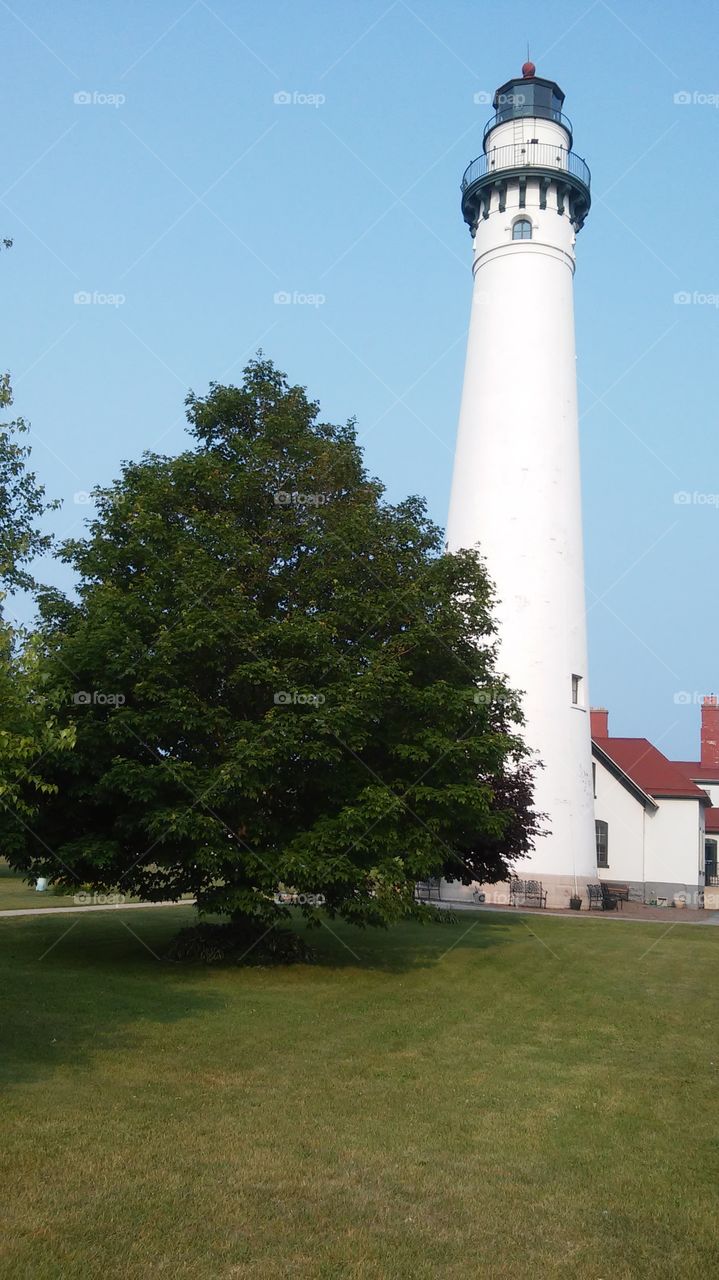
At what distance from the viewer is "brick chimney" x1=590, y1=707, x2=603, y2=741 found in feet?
191

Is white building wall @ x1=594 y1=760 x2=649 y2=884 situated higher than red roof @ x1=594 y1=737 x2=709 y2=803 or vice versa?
red roof @ x1=594 y1=737 x2=709 y2=803

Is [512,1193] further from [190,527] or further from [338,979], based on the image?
[190,527]

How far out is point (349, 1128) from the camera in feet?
32.6

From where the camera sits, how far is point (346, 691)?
18531 millimetres

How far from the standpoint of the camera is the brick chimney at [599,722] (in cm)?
5809

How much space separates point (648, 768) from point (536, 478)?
21604mm

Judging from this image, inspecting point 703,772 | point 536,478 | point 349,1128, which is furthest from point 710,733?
point 349,1128

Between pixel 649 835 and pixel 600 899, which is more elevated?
pixel 649 835

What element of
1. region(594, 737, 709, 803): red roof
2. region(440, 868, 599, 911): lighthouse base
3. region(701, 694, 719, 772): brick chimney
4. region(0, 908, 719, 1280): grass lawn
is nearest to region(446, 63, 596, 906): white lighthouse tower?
region(440, 868, 599, 911): lighthouse base

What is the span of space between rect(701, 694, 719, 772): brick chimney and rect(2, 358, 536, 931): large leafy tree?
47.8 meters

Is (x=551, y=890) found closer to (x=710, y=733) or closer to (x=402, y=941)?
(x=402, y=941)

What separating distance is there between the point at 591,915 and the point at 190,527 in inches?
916

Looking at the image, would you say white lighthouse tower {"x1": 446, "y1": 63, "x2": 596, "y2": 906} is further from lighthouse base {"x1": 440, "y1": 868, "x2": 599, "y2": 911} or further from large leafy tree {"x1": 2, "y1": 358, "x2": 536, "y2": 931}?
large leafy tree {"x1": 2, "y1": 358, "x2": 536, "y2": 931}

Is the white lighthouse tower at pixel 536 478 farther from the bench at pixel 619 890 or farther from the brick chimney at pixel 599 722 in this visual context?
the brick chimney at pixel 599 722
